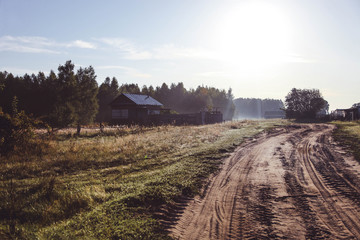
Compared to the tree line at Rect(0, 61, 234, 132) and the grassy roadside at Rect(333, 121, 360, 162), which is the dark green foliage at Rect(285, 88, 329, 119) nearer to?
the tree line at Rect(0, 61, 234, 132)

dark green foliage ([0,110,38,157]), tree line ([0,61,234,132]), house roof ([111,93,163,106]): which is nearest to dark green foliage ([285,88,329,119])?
tree line ([0,61,234,132])

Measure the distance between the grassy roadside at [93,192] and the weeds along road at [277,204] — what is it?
2.23 feet

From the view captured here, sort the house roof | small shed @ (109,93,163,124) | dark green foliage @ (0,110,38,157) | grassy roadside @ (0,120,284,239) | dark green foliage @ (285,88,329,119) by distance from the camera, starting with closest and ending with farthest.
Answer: grassy roadside @ (0,120,284,239) → dark green foliage @ (0,110,38,157) → small shed @ (109,93,163,124) → the house roof → dark green foliage @ (285,88,329,119)

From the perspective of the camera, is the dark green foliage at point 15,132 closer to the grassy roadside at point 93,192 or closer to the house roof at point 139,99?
the grassy roadside at point 93,192

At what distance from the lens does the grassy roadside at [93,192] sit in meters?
4.08

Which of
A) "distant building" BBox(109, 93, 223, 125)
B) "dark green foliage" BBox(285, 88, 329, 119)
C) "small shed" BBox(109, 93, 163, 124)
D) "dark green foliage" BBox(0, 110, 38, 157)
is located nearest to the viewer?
"dark green foliage" BBox(0, 110, 38, 157)

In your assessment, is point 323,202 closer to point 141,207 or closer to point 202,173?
point 202,173

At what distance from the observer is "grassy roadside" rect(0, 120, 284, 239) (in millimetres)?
4082

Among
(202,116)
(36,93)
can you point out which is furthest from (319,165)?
(36,93)

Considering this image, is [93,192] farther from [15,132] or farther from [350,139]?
[350,139]

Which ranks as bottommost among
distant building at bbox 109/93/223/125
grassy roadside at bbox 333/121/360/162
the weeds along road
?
the weeds along road

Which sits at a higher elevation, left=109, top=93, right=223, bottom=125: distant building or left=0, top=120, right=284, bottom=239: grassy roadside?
left=109, top=93, right=223, bottom=125: distant building

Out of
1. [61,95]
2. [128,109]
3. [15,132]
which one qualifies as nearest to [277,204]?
[15,132]

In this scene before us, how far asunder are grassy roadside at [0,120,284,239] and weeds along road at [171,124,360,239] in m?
0.68
